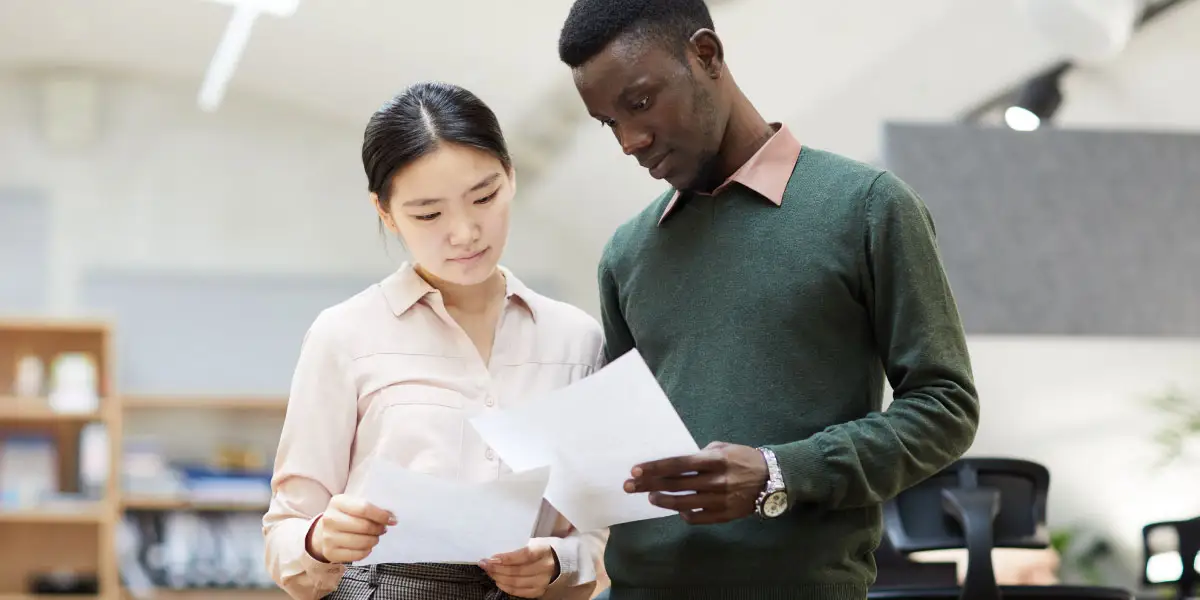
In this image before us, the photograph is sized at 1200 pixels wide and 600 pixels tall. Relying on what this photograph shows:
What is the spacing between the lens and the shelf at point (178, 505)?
21.2 feet

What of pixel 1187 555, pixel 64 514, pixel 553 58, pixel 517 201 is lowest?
pixel 64 514

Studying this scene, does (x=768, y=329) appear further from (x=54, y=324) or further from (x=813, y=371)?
(x=54, y=324)

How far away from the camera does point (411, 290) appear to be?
1.54m

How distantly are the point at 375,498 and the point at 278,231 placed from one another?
20.9ft

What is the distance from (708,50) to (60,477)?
20.1 ft

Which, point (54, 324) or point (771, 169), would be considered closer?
point (771, 169)

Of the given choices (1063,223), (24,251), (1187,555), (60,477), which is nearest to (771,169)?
(1187,555)

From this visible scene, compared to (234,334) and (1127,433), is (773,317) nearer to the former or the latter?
(1127,433)

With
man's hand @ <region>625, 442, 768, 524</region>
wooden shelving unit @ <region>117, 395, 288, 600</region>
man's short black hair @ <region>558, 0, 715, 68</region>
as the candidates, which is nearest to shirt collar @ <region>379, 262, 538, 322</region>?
man's short black hair @ <region>558, 0, 715, 68</region>

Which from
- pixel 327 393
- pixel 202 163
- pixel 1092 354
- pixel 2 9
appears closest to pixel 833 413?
pixel 327 393

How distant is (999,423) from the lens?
527cm

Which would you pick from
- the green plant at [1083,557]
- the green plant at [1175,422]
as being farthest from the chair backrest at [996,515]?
the green plant at [1083,557]

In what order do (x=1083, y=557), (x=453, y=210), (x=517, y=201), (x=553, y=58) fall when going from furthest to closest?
(x=517, y=201), (x=553, y=58), (x=1083, y=557), (x=453, y=210)

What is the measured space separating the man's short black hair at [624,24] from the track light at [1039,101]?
3.22 metres
